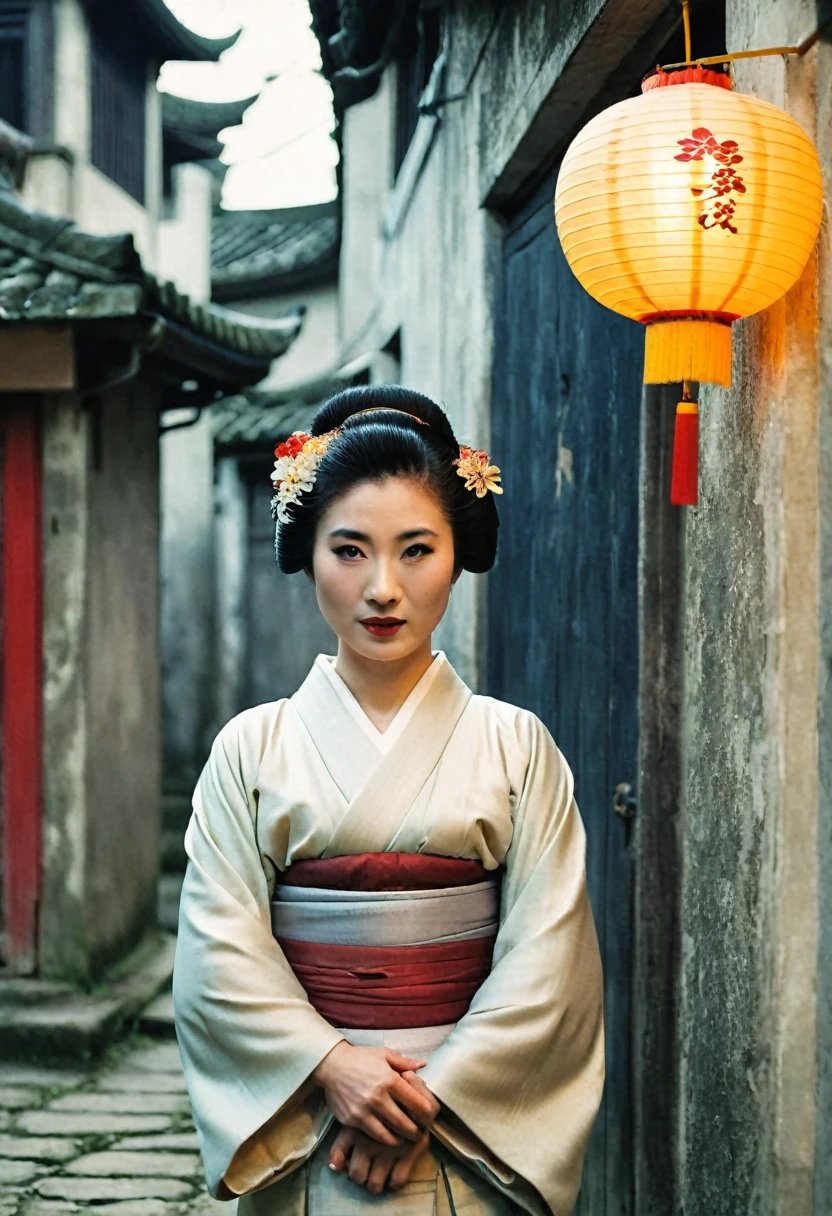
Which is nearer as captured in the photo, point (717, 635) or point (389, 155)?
point (717, 635)

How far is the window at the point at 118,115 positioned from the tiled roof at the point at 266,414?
2.33 m

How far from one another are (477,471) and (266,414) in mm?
11057

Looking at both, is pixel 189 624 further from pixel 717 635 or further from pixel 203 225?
pixel 717 635

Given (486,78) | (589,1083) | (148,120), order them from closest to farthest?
1. (589,1083)
2. (486,78)
3. (148,120)

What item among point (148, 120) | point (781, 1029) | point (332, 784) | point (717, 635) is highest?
point (148, 120)

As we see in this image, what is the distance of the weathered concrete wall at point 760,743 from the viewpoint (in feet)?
7.79

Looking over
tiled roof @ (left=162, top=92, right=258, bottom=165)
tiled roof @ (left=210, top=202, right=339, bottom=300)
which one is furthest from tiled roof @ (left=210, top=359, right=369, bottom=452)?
tiled roof @ (left=162, top=92, right=258, bottom=165)

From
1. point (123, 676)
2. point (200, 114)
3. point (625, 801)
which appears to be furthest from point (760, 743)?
point (200, 114)

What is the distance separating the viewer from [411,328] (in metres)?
8.73

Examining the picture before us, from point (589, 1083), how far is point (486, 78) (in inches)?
175

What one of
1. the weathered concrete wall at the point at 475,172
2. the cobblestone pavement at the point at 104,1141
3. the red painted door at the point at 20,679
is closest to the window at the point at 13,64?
the weathered concrete wall at the point at 475,172

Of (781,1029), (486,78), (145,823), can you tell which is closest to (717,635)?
(781,1029)

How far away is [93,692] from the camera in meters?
7.21

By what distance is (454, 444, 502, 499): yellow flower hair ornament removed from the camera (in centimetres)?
277
